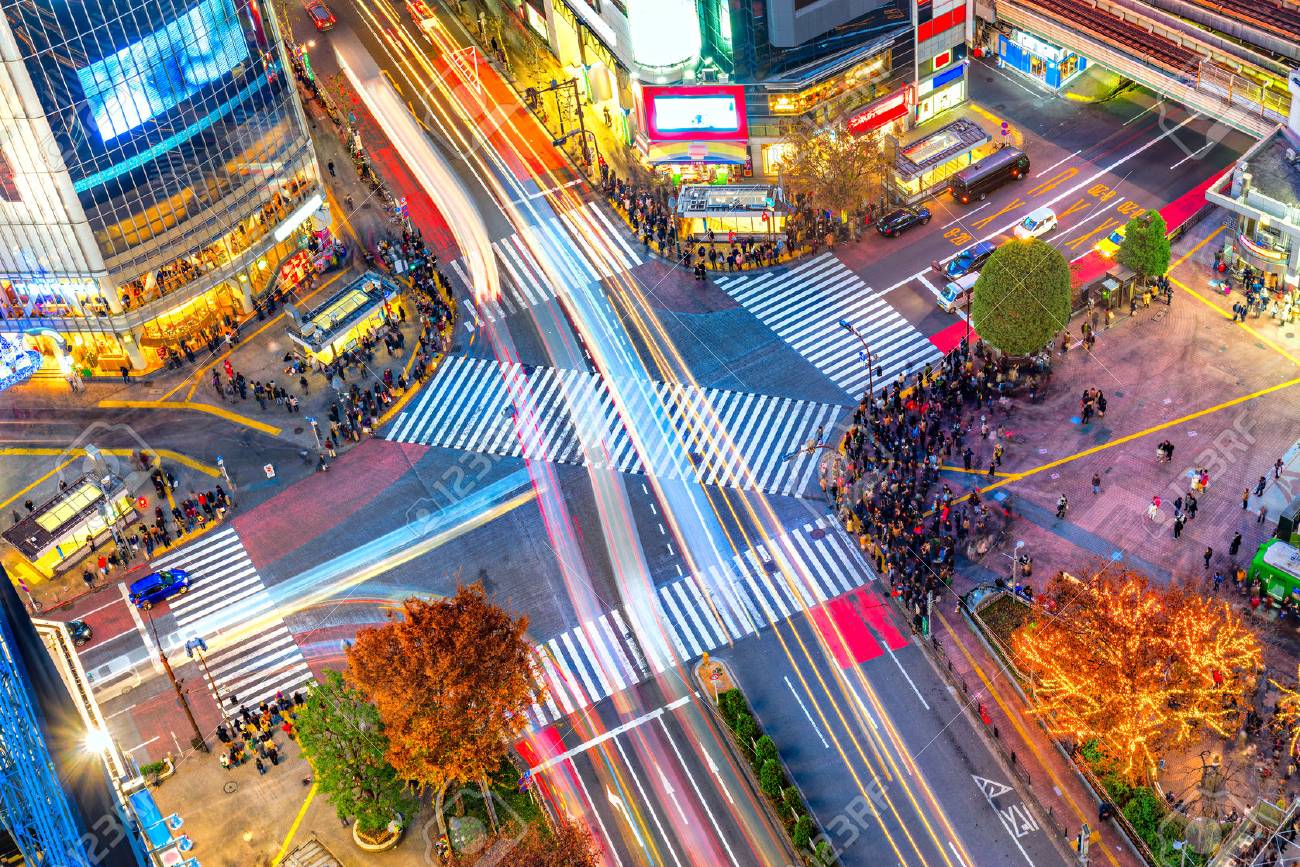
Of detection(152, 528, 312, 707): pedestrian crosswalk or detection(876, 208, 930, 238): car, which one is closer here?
detection(152, 528, 312, 707): pedestrian crosswalk

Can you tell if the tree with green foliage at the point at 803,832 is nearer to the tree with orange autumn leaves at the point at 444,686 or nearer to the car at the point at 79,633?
the tree with orange autumn leaves at the point at 444,686

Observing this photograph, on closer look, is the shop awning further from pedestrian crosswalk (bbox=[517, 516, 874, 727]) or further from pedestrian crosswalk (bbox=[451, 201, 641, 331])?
pedestrian crosswalk (bbox=[517, 516, 874, 727])

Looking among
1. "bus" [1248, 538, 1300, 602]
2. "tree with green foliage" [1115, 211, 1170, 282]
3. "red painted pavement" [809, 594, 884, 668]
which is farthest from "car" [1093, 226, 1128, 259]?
"red painted pavement" [809, 594, 884, 668]

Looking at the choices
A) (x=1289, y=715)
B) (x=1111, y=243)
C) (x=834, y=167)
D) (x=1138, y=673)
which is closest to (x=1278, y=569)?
(x=1289, y=715)

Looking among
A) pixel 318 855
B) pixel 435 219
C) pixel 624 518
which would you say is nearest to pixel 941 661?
pixel 624 518

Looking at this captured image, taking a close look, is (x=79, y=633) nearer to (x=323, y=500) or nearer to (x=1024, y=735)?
(x=323, y=500)
